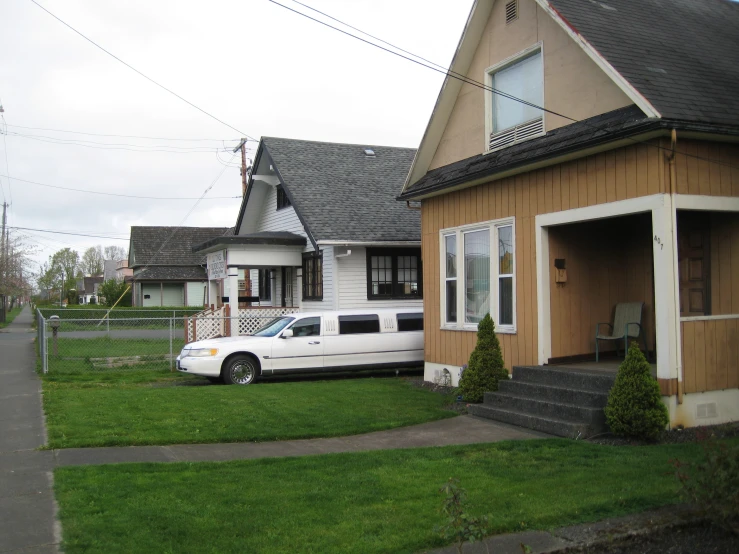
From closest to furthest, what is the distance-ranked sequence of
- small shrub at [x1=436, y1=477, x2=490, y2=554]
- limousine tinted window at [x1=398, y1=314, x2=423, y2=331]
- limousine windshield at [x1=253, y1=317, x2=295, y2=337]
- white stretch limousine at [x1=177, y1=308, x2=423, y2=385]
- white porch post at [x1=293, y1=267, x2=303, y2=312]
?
small shrub at [x1=436, y1=477, x2=490, y2=554] < white stretch limousine at [x1=177, y1=308, x2=423, y2=385] < limousine windshield at [x1=253, y1=317, x2=295, y2=337] < limousine tinted window at [x1=398, y1=314, x2=423, y2=331] < white porch post at [x1=293, y1=267, x2=303, y2=312]

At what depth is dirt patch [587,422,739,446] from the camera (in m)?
8.51

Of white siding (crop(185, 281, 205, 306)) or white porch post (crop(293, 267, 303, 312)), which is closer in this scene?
white porch post (crop(293, 267, 303, 312))

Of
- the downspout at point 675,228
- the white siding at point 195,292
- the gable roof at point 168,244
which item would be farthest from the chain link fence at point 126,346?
the gable roof at point 168,244

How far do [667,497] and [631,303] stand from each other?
5.83 metres

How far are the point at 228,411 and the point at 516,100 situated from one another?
7.04 m

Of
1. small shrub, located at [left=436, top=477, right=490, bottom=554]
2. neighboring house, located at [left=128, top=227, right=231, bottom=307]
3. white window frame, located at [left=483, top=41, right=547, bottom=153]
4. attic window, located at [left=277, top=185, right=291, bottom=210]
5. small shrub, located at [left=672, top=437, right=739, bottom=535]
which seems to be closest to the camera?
small shrub, located at [left=436, top=477, right=490, bottom=554]

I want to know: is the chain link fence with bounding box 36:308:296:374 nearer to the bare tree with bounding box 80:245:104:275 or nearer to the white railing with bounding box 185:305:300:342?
the white railing with bounding box 185:305:300:342

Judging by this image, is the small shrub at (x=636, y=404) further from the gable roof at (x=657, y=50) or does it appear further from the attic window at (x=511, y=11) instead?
the attic window at (x=511, y=11)

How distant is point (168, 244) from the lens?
50.3 m

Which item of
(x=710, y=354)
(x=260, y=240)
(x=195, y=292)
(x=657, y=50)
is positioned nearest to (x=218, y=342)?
(x=260, y=240)

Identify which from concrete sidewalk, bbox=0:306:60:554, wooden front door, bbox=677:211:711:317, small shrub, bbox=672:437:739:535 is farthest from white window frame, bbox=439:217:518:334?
concrete sidewalk, bbox=0:306:60:554

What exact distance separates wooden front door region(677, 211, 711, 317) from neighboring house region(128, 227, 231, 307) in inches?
1534

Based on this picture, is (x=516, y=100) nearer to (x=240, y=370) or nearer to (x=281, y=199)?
(x=240, y=370)

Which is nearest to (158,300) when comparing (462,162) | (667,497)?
(462,162)
